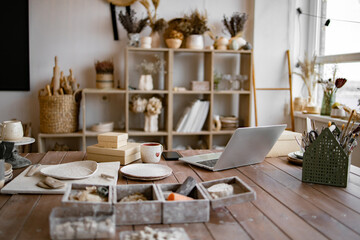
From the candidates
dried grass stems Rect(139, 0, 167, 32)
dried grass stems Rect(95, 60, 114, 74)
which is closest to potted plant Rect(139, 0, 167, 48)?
dried grass stems Rect(139, 0, 167, 32)

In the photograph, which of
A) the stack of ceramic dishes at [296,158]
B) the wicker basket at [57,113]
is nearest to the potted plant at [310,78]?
the stack of ceramic dishes at [296,158]

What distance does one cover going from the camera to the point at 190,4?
12.3 ft

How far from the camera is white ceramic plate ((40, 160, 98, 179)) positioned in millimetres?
1445

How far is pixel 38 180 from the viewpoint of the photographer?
4.76 ft

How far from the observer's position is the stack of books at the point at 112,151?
175 centimetres

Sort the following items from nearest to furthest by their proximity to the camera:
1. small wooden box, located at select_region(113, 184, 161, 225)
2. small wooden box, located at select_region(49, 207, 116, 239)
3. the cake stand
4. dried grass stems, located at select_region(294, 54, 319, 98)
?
small wooden box, located at select_region(49, 207, 116, 239)
small wooden box, located at select_region(113, 184, 161, 225)
the cake stand
dried grass stems, located at select_region(294, 54, 319, 98)

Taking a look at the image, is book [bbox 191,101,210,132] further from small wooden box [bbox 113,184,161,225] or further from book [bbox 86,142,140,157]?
small wooden box [bbox 113,184,161,225]

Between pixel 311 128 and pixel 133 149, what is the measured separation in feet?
2.84

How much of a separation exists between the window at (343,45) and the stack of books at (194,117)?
1.30 metres

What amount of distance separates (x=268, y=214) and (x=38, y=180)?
35.3 inches

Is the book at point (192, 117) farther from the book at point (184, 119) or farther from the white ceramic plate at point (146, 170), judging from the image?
the white ceramic plate at point (146, 170)

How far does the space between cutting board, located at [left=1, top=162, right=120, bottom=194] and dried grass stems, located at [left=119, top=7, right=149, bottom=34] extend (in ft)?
6.74

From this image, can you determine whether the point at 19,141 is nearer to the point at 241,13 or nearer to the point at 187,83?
the point at 187,83

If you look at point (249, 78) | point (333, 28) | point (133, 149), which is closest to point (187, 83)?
point (249, 78)
